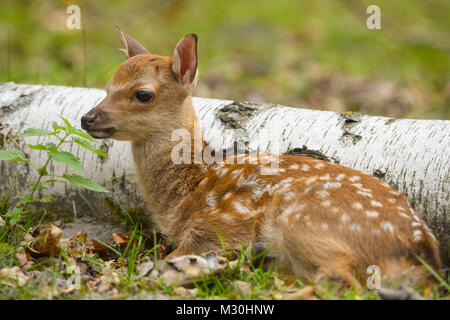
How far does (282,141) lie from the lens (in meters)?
3.83

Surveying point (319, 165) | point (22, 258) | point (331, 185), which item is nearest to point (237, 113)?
point (319, 165)

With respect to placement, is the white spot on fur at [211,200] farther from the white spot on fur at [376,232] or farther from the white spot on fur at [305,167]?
the white spot on fur at [376,232]

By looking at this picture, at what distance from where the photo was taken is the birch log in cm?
337

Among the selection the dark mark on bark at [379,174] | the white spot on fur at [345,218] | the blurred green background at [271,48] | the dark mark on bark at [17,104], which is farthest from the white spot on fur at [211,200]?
the blurred green background at [271,48]

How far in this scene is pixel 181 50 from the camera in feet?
11.4

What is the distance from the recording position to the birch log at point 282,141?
133 inches

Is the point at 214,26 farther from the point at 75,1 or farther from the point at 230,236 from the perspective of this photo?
the point at 230,236

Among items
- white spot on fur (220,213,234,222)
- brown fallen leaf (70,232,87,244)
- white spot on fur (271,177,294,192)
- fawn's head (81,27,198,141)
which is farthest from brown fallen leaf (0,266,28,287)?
white spot on fur (271,177,294,192)

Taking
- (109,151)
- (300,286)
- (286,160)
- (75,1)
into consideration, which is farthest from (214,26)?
(300,286)

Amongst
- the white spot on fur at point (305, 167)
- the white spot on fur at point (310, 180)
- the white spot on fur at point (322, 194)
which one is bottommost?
the white spot on fur at point (322, 194)

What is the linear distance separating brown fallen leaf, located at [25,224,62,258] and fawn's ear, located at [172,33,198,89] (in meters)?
1.25

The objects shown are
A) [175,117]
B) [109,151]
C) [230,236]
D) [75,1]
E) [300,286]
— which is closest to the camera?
[300,286]

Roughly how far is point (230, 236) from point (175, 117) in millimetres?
965

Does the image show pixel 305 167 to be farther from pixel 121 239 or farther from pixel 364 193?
pixel 121 239
